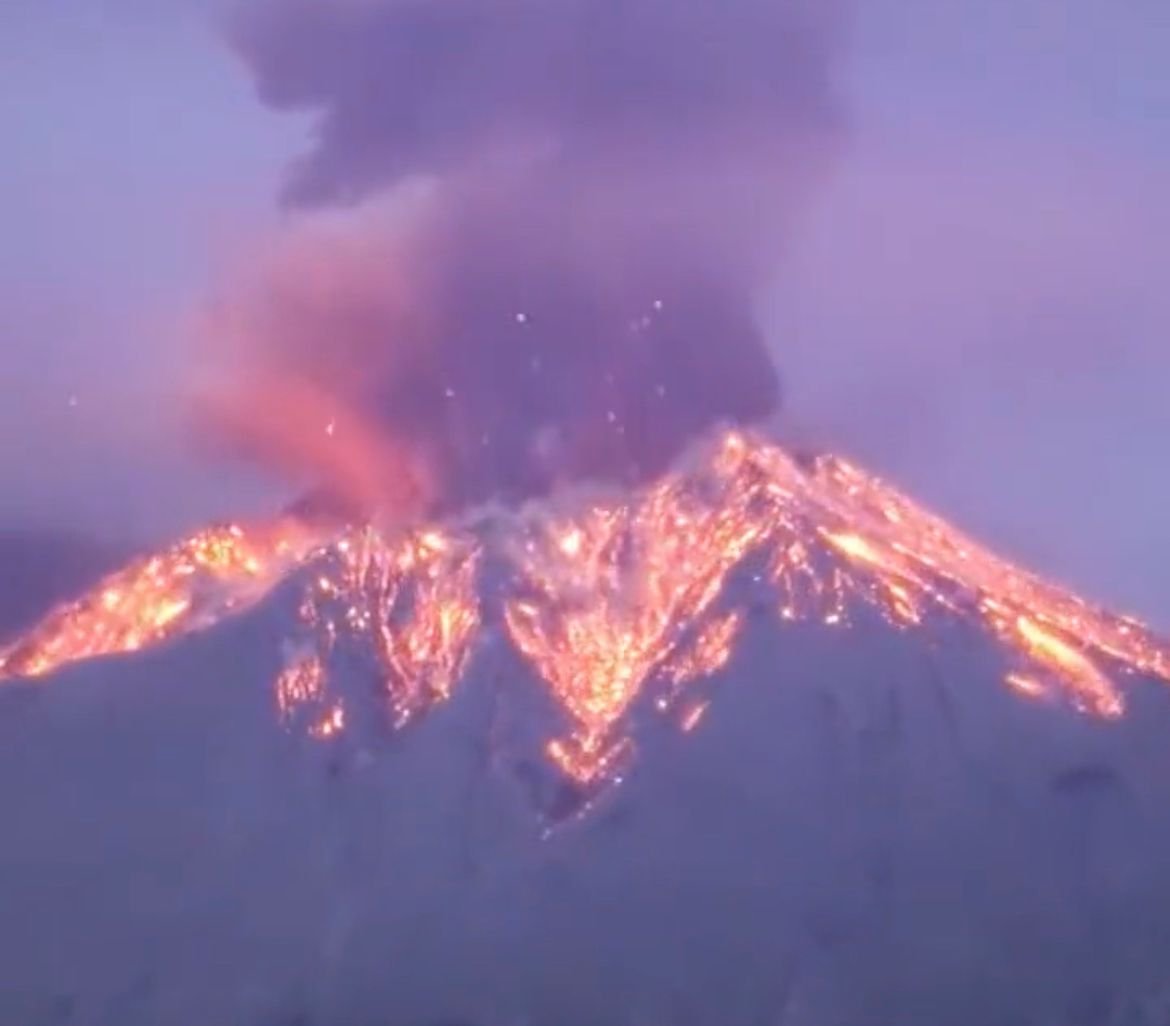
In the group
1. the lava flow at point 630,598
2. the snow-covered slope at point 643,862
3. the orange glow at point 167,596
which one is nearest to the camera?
the snow-covered slope at point 643,862

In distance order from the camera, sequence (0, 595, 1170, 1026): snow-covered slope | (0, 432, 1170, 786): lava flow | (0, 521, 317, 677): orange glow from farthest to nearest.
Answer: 1. (0, 521, 317, 677): orange glow
2. (0, 432, 1170, 786): lava flow
3. (0, 595, 1170, 1026): snow-covered slope

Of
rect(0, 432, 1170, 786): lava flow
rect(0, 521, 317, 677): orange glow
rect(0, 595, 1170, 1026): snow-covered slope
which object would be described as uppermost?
rect(0, 521, 317, 677): orange glow

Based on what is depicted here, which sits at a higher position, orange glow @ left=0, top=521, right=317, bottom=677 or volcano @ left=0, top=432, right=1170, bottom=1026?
orange glow @ left=0, top=521, right=317, bottom=677

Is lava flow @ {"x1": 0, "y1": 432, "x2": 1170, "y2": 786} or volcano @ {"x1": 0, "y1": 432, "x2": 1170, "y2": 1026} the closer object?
volcano @ {"x1": 0, "y1": 432, "x2": 1170, "y2": 1026}

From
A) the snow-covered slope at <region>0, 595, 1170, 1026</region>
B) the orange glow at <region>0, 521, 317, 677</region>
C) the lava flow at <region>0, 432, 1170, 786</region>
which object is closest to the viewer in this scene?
the snow-covered slope at <region>0, 595, 1170, 1026</region>

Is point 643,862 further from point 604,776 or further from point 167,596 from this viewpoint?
point 167,596
